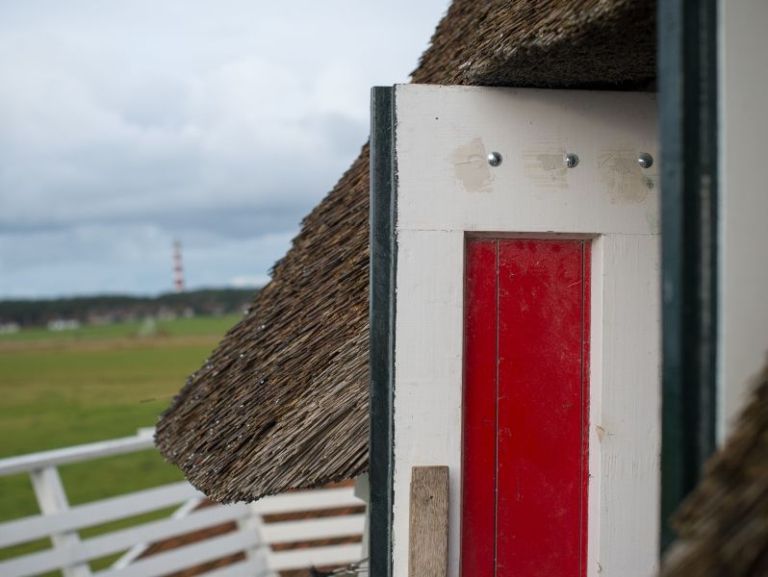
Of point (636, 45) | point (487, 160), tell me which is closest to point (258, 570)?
point (487, 160)

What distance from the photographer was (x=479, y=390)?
420 centimetres

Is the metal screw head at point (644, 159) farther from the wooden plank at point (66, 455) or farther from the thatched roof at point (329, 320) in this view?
the wooden plank at point (66, 455)

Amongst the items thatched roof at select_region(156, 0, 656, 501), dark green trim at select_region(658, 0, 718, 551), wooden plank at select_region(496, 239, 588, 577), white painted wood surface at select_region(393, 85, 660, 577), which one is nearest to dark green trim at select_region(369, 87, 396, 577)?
white painted wood surface at select_region(393, 85, 660, 577)

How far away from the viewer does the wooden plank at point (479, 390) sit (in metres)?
4.20

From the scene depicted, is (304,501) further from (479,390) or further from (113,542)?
(479,390)

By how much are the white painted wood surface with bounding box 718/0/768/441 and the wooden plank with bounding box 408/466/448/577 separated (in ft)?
5.00

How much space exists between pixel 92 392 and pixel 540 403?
53108mm

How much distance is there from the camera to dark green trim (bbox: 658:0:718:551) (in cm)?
276

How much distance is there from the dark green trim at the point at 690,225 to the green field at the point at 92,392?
372cm

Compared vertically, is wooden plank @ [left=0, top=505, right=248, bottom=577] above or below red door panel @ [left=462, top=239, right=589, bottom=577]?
below

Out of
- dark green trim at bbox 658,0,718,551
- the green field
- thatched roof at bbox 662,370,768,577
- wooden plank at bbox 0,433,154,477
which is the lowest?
the green field

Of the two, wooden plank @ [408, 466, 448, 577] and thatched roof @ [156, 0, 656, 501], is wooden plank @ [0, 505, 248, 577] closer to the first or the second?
thatched roof @ [156, 0, 656, 501]

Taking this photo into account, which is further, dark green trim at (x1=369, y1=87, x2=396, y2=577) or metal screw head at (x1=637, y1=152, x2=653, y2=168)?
metal screw head at (x1=637, y1=152, x2=653, y2=168)

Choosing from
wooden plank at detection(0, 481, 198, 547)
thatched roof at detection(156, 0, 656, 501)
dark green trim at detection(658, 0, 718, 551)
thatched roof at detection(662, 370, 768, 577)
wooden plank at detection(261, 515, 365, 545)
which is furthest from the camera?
wooden plank at detection(261, 515, 365, 545)
